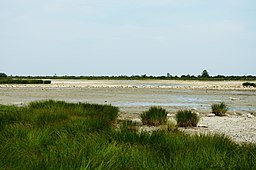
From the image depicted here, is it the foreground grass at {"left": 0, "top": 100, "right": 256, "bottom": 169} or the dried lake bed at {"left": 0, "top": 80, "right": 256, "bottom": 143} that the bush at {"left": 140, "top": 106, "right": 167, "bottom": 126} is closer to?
the dried lake bed at {"left": 0, "top": 80, "right": 256, "bottom": 143}

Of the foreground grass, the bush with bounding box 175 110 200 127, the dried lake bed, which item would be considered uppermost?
the foreground grass

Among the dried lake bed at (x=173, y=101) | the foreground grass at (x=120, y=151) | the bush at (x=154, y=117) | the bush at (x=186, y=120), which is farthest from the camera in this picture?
the dried lake bed at (x=173, y=101)

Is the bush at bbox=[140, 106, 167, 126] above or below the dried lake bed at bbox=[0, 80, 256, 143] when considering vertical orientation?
above

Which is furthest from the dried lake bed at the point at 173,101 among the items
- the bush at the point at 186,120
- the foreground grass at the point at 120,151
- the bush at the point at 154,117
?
the foreground grass at the point at 120,151

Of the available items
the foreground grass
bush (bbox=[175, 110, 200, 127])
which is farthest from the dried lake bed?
the foreground grass

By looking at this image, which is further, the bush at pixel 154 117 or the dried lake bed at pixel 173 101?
the dried lake bed at pixel 173 101

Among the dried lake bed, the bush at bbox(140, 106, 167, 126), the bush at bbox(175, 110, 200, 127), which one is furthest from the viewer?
the dried lake bed

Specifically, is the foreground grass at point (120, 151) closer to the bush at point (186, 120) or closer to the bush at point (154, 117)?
the bush at point (154, 117)

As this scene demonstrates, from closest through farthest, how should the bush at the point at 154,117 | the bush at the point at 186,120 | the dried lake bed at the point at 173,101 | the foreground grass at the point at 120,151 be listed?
the foreground grass at the point at 120,151, the bush at the point at 154,117, the bush at the point at 186,120, the dried lake bed at the point at 173,101

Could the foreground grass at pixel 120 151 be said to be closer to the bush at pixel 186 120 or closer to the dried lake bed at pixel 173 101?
the dried lake bed at pixel 173 101

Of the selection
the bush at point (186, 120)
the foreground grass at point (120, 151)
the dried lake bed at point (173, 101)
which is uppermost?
the foreground grass at point (120, 151)

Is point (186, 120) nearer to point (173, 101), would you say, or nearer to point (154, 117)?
point (154, 117)

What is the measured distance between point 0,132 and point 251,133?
8885 millimetres

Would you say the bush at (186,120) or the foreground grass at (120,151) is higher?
the foreground grass at (120,151)
